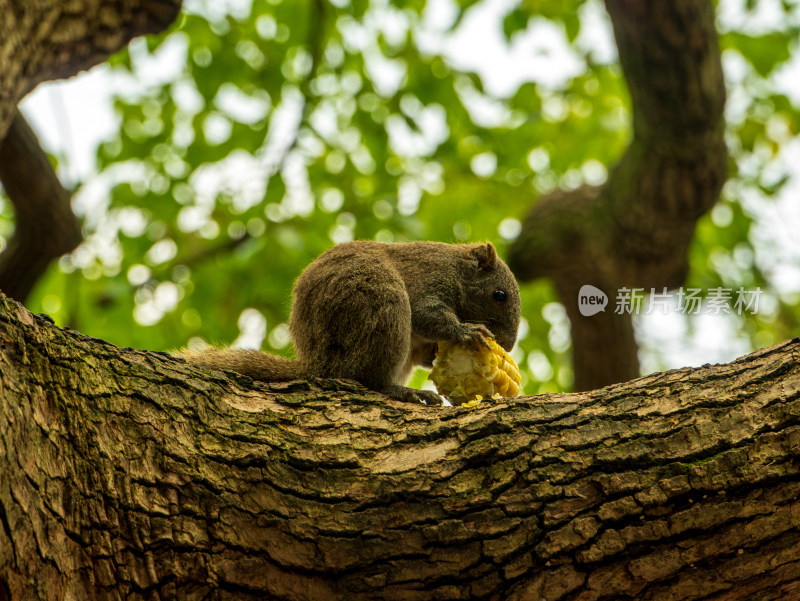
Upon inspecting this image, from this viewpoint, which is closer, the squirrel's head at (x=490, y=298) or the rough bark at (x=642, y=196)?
the squirrel's head at (x=490, y=298)

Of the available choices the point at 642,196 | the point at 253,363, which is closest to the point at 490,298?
the point at 253,363

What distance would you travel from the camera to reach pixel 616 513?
2367 millimetres

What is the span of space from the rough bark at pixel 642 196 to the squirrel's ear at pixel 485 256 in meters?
2.09

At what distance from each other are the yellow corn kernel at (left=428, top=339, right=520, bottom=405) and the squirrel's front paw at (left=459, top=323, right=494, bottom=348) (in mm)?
20

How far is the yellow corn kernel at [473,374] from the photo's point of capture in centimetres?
362

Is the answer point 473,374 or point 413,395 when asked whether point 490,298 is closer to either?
point 473,374

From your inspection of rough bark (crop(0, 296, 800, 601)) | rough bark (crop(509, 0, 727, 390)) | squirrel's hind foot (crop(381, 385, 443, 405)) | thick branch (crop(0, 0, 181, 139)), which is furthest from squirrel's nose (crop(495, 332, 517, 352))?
thick branch (crop(0, 0, 181, 139))

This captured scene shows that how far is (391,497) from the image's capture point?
2453mm

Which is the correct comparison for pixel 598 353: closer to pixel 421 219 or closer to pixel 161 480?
pixel 421 219

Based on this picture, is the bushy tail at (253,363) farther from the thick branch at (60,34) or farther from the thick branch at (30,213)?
the thick branch at (30,213)

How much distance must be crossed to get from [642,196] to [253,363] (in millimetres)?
4005

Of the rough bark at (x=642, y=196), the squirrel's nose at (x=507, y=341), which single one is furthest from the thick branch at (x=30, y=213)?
the rough bark at (x=642, y=196)

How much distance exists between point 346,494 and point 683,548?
100cm

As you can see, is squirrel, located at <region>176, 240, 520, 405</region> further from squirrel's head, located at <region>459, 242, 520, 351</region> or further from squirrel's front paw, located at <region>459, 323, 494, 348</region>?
squirrel's head, located at <region>459, 242, 520, 351</region>
